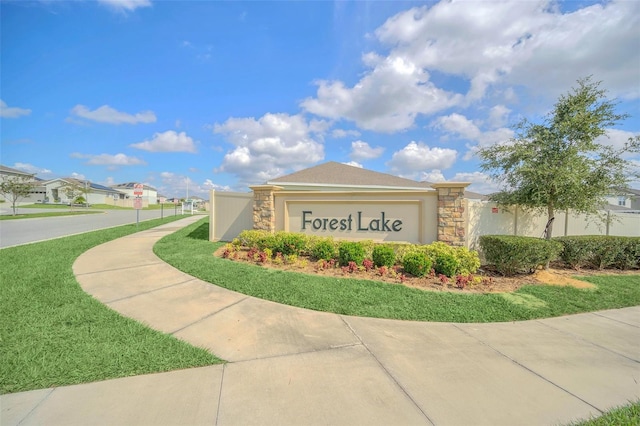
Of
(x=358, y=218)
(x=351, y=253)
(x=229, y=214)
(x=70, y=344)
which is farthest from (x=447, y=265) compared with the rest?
(x=229, y=214)

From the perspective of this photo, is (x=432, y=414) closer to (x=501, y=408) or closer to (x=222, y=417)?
(x=501, y=408)

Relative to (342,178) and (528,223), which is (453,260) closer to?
(528,223)

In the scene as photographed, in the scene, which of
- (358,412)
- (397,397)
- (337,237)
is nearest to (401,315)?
(397,397)

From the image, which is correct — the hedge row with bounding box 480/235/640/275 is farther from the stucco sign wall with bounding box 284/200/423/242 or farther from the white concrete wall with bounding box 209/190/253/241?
the white concrete wall with bounding box 209/190/253/241

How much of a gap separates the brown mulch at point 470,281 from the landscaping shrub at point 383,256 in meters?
0.20

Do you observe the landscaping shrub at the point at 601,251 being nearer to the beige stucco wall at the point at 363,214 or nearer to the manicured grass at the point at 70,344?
the beige stucco wall at the point at 363,214

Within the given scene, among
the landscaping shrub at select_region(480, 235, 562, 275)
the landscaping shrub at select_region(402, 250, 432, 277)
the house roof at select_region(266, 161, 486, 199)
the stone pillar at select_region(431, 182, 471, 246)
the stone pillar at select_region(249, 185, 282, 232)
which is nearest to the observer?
the landscaping shrub at select_region(402, 250, 432, 277)

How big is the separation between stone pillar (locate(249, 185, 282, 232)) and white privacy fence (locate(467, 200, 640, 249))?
18.8 feet

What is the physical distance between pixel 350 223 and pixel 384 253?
6.68 ft

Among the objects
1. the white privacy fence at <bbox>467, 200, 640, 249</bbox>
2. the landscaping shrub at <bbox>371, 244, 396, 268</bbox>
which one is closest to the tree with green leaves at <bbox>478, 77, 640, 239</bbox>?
the white privacy fence at <bbox>467, 200, 640, 249</bbox>

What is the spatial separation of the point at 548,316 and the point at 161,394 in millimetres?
5352

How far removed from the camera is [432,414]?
224cm

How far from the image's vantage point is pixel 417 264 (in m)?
5.84

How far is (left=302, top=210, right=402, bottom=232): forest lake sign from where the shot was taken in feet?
26.0
